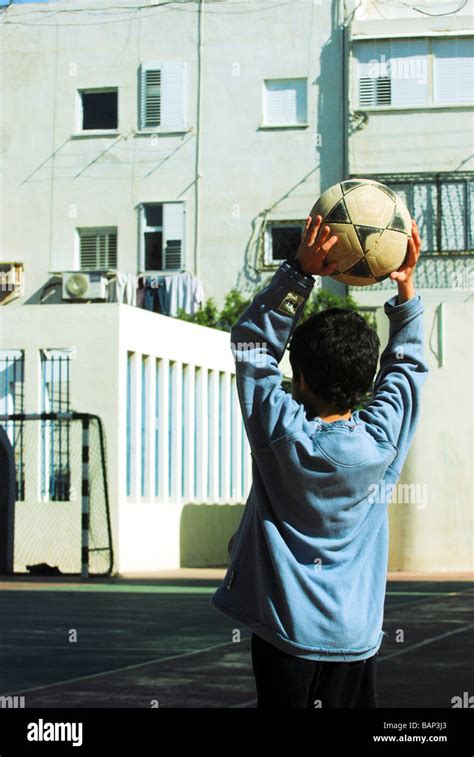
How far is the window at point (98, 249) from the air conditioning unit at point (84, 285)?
3.01 meters

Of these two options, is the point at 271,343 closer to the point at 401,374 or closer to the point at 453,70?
the point at 401,374

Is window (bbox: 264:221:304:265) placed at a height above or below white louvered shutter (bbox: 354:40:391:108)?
below

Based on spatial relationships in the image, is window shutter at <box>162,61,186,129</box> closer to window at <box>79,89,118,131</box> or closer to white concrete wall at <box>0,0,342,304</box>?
white concrete wall at <box>0,0,342,304</box>

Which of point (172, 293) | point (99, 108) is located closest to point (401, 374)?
point (172, 293)

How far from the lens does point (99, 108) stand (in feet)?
146

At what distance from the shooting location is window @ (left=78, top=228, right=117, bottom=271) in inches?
1730

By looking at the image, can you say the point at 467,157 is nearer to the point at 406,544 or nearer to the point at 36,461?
the point at 406,544

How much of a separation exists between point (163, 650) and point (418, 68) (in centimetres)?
3343

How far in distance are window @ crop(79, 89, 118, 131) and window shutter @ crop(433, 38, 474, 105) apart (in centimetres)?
946

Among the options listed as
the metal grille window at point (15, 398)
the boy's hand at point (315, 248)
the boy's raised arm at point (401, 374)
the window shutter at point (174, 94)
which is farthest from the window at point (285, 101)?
the boy's hand at point (315, 248)

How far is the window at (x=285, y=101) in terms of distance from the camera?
4316cm

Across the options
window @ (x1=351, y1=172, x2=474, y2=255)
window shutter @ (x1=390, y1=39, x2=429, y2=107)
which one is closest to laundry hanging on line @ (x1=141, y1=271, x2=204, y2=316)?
window @ (x1=351, y1=172, x2=474, y2=255)

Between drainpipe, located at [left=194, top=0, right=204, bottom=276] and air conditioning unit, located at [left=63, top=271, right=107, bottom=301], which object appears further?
drainpipe, located at [left=194, top=0, right=204, bottom=276]

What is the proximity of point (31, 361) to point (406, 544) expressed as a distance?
282 inches
